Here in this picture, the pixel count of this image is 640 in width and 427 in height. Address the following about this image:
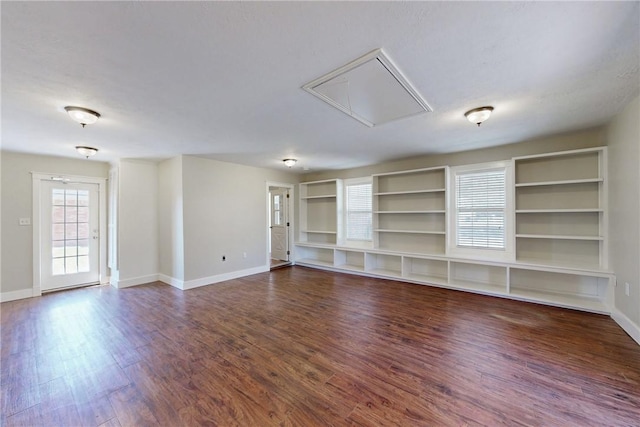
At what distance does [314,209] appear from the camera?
696 cm

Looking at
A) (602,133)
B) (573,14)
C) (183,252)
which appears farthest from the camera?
(183,252)

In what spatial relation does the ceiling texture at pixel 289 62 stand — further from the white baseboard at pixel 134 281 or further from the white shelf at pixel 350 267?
the white shelf at pixel 350 267

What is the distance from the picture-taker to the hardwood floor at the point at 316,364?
68.5 inches

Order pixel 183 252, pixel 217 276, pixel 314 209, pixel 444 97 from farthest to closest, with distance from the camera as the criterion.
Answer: pixel 314 209 < pixel 217 276 < pixel 183 252 < pixel 444 97

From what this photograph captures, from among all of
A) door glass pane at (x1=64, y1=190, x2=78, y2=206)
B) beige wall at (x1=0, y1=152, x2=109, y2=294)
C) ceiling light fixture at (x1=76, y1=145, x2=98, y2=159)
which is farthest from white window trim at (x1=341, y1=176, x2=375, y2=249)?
beige wall at (x1=0, y1=152, x2=109, y2=294)

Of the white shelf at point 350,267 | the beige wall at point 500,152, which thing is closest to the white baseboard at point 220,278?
the white shelf at point 350,267

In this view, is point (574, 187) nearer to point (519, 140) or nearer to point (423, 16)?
point (519, 140)

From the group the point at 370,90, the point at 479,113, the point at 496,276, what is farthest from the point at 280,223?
the point at 479,113

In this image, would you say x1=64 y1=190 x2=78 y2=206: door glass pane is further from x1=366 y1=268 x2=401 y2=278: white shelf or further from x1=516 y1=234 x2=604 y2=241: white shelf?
x1=516 y1=234 x2=604 y2=241: white shelf

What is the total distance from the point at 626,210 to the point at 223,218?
6053 mm

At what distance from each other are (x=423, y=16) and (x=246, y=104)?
1738mm

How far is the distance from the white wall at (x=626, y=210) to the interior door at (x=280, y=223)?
600 centimetres

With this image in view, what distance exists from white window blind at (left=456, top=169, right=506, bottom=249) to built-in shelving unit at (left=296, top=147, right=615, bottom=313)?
0.24 metres

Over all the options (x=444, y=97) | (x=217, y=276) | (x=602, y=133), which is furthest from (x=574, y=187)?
(x=217, y=276)
